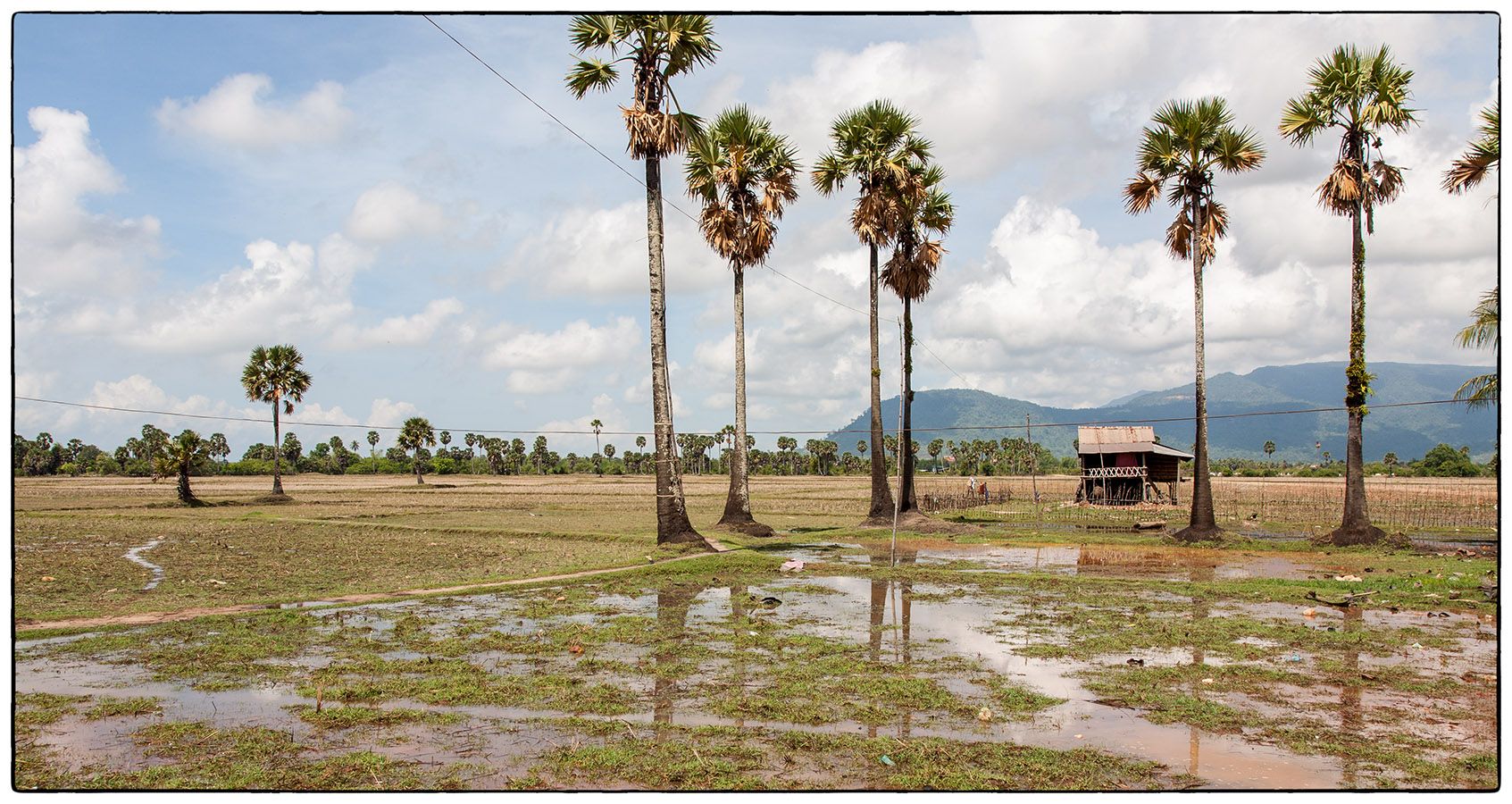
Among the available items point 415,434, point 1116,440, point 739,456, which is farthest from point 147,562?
point 415,434

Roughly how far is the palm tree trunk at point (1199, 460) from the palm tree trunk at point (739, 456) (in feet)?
45.3

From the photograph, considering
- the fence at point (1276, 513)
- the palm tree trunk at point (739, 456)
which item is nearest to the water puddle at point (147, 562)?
the palm tree trunk at point (739, 456)

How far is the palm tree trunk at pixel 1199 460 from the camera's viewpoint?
3102cm

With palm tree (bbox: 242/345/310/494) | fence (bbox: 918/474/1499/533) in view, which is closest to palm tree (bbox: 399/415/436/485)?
palm tree (bbox: 242/345/310/494)

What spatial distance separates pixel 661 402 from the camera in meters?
27.5

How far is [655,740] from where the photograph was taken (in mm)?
8805

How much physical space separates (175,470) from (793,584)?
50.5 meters

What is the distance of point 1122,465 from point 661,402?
31396mm

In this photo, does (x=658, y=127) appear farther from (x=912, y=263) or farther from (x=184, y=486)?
(x=184, y=486)

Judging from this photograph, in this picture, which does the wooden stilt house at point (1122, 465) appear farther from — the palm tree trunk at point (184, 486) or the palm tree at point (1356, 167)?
the palm tree trunk at point (184, 486)

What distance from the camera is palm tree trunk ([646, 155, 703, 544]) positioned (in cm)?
2750

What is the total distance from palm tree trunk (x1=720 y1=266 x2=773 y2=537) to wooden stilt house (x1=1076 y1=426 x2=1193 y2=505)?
2176 centimetres

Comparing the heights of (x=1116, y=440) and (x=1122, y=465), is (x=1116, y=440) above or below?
above

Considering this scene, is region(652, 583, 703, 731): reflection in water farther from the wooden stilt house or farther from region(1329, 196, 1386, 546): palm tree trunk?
the wooden stilt house
